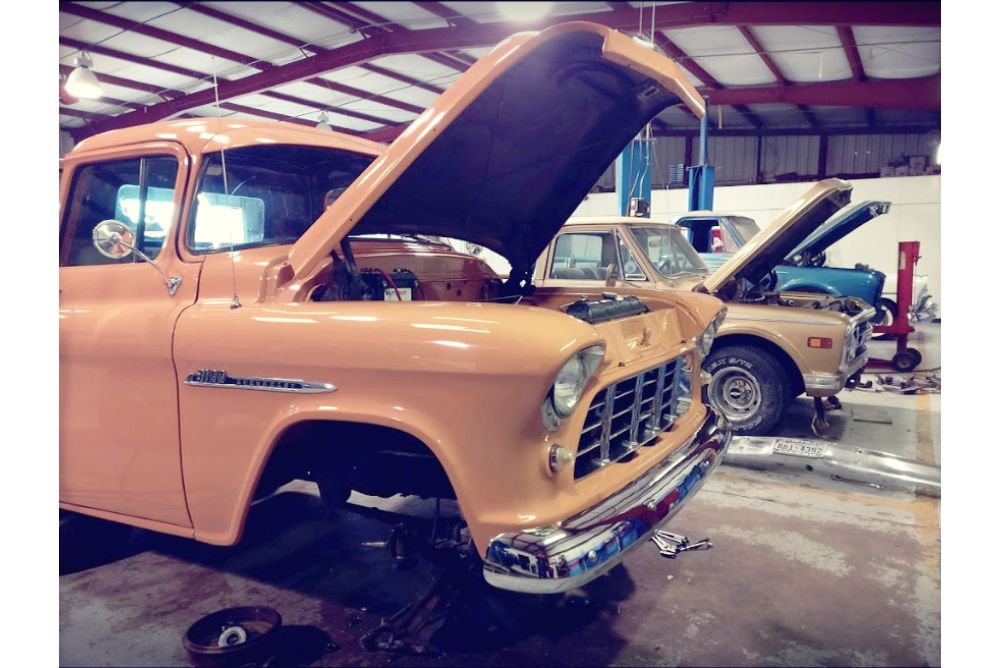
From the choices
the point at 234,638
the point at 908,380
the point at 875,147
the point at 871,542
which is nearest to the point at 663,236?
the point at 871,542

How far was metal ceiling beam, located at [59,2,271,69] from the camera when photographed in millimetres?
3372

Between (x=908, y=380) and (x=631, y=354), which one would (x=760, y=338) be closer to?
(x=631, y=354)

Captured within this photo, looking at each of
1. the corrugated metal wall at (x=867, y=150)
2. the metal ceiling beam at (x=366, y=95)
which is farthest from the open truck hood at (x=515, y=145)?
the corrugated metal wall at (x=867, y=150)

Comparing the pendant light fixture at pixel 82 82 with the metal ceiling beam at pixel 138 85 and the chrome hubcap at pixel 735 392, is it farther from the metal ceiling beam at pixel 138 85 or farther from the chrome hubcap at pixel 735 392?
the chrome hubcap at pixel 735 392

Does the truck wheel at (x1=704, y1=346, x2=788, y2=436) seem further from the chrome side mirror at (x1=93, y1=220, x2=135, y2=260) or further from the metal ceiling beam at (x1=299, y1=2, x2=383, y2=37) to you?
the metal ceiling beam at (x1=299, y1=2, x2=383, y2=37)

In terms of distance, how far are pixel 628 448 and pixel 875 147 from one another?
52.4 ft

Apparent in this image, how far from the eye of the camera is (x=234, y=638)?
200cm

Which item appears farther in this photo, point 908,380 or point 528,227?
point 908,380

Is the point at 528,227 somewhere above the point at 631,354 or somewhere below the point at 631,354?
above

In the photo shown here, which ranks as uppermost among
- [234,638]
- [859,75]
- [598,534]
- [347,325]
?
[859,75]

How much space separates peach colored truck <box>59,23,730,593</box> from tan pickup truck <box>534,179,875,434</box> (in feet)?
5.62

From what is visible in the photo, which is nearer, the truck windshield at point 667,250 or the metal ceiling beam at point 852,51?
the truck windshield at point 667,250

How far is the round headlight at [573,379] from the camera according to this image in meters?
1.66
